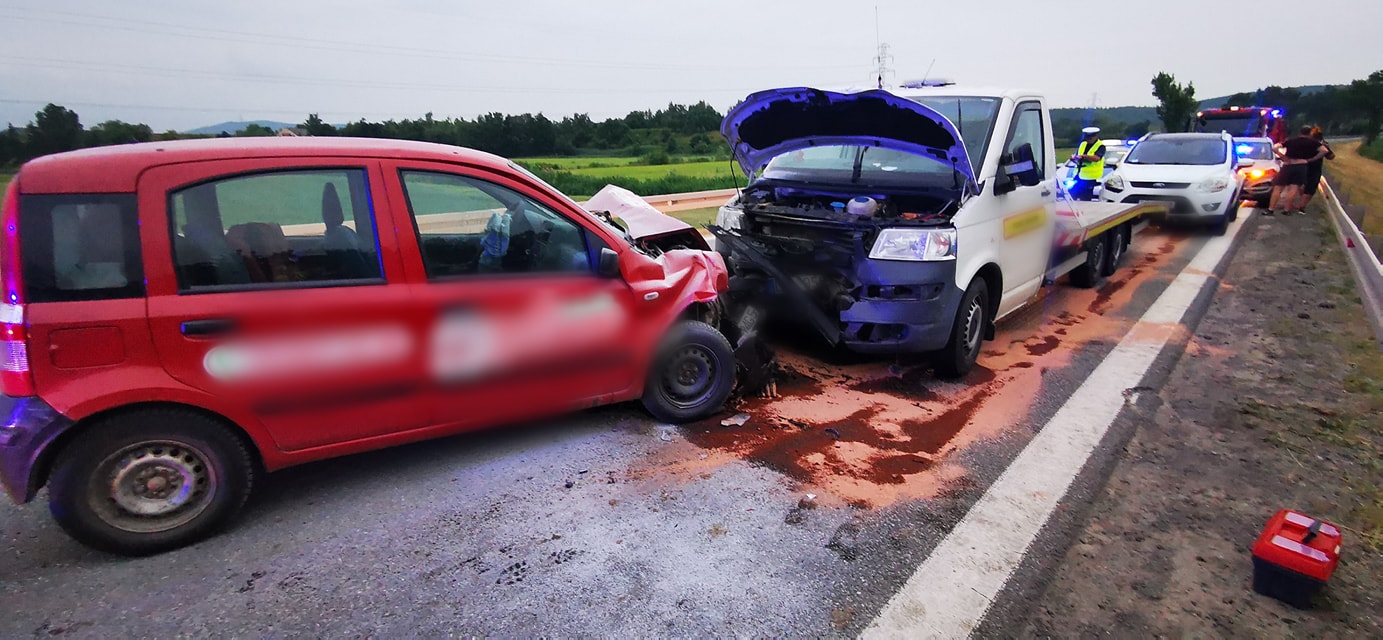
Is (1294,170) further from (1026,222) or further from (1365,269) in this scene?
(1026,222)

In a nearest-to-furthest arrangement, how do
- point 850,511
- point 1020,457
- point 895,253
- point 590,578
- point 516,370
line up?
1. point 590,578
2. point 850,511
3. point 516,370
4. point 1020,457
5. point 895,253

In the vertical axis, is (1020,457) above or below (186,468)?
below

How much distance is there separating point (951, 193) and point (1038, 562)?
2.73m

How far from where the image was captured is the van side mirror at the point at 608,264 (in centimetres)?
363

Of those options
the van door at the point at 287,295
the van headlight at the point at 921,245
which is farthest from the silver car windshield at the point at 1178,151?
the van door at the point at 287,295

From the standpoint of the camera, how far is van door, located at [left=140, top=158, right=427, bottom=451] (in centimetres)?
279

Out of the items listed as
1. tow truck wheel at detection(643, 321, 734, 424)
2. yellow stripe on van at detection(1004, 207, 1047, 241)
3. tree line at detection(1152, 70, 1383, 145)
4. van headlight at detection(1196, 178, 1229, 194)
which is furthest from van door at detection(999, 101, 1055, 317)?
tree line at detection(1152, 70, 1383, 145)

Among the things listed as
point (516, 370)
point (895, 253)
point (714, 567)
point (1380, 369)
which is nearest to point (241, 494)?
point (516, 370)

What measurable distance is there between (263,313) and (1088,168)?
1228 cm

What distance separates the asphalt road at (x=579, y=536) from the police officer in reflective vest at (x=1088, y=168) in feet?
28.9

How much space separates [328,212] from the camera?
3068 mm

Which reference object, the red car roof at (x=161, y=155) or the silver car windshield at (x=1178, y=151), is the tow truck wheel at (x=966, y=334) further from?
the silver car windshield at (x=1178, y=151)

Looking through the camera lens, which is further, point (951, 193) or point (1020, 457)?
point (951, 193)

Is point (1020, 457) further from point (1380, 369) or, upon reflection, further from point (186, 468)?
point (186, 468)
